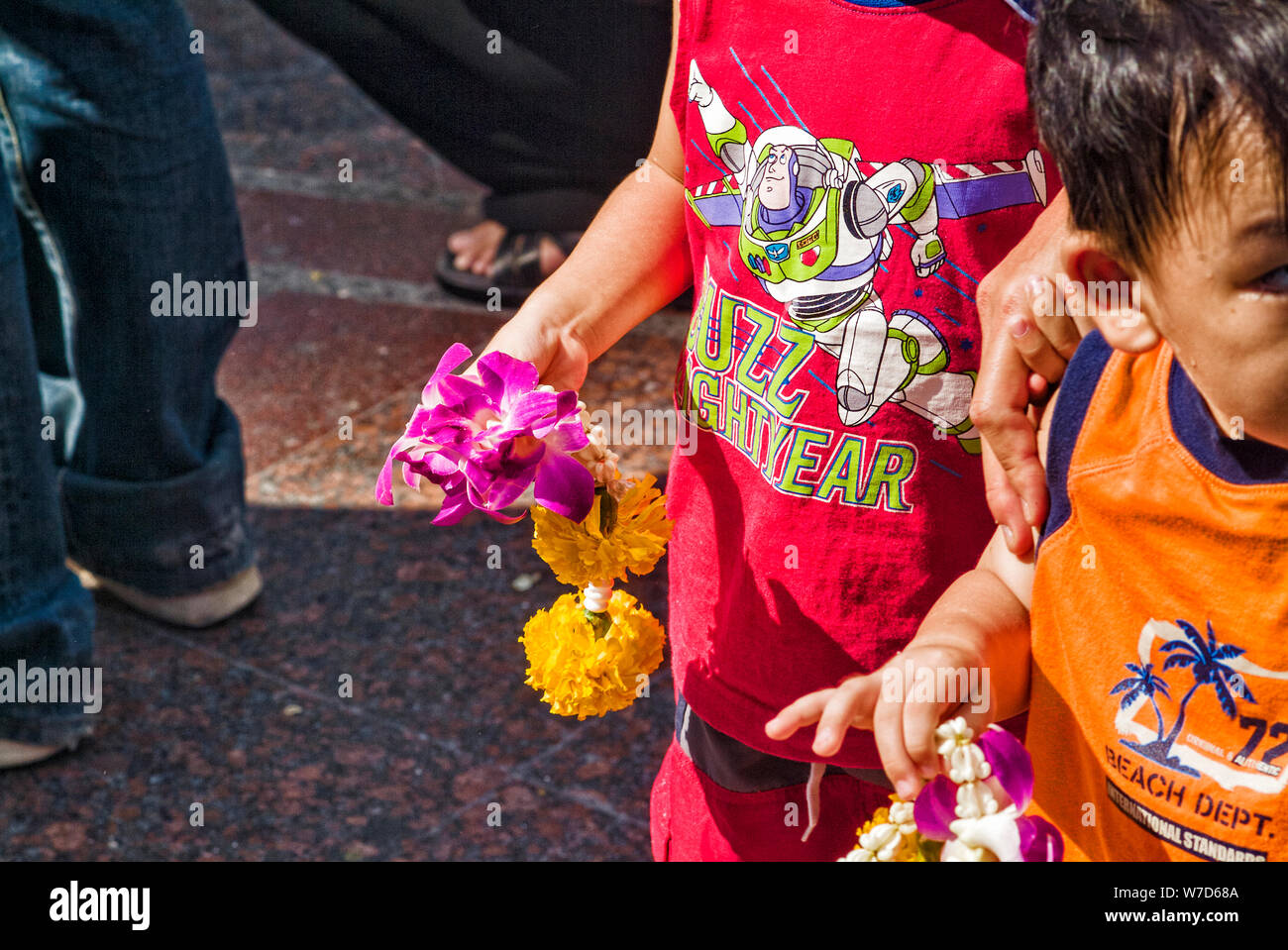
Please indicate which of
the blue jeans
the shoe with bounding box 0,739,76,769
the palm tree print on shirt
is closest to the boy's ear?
the palm tree print on shirt

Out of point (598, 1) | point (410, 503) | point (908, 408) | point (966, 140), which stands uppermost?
point (598, 1)

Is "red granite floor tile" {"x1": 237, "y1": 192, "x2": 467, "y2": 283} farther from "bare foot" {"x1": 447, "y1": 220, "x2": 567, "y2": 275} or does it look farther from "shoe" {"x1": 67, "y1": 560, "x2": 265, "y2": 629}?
"shoe" {"x1": 67, "y1": 560, "x2": 265, "y2": 629}

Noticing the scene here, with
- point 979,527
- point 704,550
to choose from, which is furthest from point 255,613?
point 979,527

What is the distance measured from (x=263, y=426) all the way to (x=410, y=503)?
0.68m

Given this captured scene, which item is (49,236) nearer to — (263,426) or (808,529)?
(263,426)

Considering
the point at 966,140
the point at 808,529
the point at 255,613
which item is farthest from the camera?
the point at 255,613

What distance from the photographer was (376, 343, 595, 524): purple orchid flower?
134 cm

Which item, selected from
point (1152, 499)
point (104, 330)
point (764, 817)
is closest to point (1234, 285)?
point (1152, 499)

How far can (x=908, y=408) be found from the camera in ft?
4.99

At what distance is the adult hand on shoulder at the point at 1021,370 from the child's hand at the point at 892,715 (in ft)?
0.68

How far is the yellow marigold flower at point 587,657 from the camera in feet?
5.29

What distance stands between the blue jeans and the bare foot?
6.04ft

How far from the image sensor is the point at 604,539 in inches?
59.8
